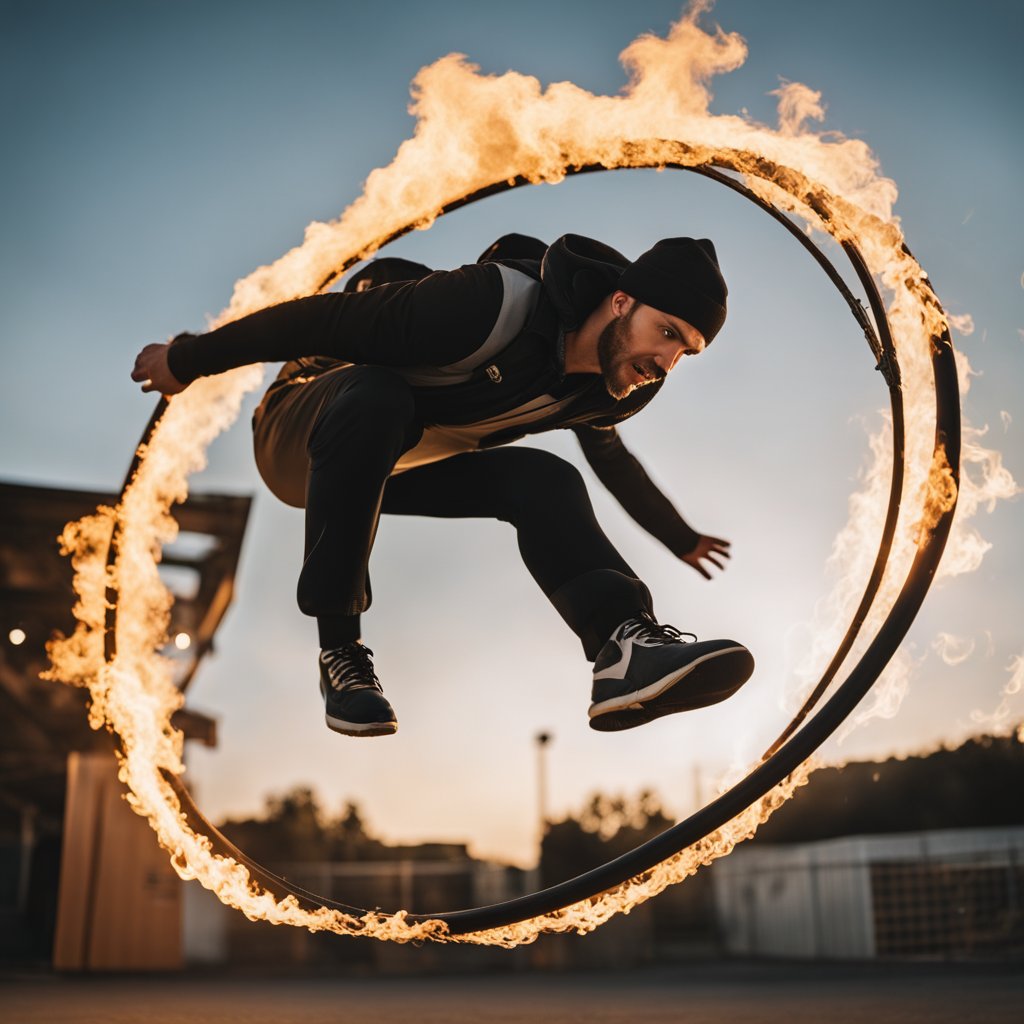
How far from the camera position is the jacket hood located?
3.28 metres

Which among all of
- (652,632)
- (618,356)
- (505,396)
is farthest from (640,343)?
(652,632)

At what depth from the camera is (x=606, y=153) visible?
4203mm

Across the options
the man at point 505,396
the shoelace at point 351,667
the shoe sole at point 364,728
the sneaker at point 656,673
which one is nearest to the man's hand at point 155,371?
the man at point 505,396

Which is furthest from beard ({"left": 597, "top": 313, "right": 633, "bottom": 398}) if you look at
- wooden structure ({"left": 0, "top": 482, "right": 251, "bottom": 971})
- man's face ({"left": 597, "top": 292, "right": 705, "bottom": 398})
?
wooden structure ({"left": 0, "top": 482, "right": 251, "bottom": 971})

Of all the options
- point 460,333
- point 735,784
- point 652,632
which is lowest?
point 735,784

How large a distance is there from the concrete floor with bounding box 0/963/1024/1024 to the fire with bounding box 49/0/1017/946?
443 centimetres

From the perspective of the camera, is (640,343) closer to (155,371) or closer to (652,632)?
(652,632)

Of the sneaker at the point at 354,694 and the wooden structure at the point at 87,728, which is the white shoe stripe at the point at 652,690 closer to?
the sneaker at the point at 354,694

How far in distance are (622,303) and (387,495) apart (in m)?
1.16

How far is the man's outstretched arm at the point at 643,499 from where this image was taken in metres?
4.14

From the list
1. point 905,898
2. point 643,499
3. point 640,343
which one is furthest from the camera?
point 905,898

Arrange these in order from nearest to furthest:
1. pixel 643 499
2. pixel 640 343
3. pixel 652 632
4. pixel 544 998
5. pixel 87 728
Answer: pixel 640 343
pixel 652 632
pixel 643 499
pixel 544 998
pixel 87 728

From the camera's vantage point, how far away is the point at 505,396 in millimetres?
3422

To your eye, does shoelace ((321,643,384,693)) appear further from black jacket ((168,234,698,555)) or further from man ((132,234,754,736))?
black jacket ((168,234,698,555))
